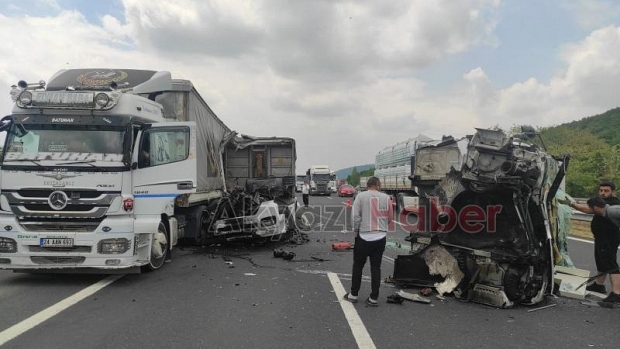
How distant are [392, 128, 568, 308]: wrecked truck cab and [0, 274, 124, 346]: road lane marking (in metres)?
4.39

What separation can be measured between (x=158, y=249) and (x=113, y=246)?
0.98 metres

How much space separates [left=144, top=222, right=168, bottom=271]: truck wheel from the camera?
7.63 m

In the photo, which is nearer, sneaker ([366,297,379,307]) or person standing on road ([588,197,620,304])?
sneaker ([366,297,379,307])

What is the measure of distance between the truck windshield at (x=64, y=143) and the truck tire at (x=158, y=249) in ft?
4.70

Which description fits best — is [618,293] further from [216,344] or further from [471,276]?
[216,344]

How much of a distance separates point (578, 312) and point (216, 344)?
4.46m

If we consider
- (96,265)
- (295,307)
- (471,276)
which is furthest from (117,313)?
(471,276)

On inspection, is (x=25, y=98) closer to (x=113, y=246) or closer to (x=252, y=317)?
(x=113, y=246)

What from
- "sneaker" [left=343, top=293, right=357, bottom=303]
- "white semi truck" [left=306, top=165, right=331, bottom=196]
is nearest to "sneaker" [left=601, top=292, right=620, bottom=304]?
"sneaker" [left=343, top=293, right=357, bottom=303]

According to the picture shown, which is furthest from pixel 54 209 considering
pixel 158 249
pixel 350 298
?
pixel 350 298

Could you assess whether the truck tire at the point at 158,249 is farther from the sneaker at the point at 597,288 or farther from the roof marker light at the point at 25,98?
the sneaker at the point at 597,288

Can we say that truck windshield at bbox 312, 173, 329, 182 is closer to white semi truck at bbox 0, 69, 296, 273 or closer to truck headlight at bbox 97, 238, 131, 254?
white semi truck at bbox 0, 69, 296, 273

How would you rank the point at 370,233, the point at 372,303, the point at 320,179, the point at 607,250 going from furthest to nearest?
the point at 320,179
the point at 607,250
the point at 370,233
the point at 372,303

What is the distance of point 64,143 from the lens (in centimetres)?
710
